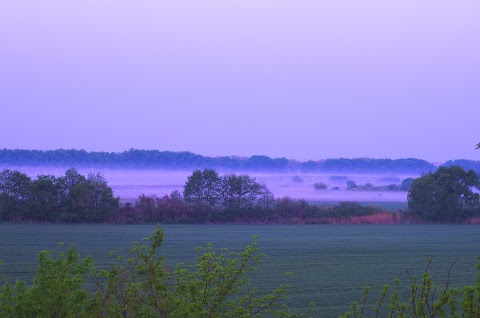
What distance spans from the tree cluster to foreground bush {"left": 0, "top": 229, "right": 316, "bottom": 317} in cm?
3798

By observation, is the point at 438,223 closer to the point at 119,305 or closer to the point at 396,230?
the point at 396,230

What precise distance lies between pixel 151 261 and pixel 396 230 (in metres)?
38.9

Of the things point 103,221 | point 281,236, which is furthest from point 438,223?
point 103,221

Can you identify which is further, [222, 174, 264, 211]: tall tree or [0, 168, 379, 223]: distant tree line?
[222, 174, 264, 211]: tall tree

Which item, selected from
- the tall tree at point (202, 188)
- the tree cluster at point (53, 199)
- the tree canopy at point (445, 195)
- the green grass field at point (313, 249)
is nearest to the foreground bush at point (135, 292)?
the green grass field at point (313, 249)

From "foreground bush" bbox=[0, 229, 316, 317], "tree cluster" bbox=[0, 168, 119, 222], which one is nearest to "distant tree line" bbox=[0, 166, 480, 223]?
"tree cluster" bbox=[0, 168, 119, 222]

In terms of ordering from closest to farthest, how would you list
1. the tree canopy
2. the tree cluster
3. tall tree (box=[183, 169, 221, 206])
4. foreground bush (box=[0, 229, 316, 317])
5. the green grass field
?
foreground bush (box=[0, 229, 316, 317]), the green grass field, the tree cluster, tall tree (box=[183, 169, 221, 206]), the tree canopy

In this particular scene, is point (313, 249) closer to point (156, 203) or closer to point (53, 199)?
point (156, 203)

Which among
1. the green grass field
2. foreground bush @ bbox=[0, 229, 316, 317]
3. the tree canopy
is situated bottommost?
the green grass field

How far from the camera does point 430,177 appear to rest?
51625mm

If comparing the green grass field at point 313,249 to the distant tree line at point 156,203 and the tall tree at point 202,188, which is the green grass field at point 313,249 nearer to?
the distant tree line at point 156,203

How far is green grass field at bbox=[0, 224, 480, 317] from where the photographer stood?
19.6 metres

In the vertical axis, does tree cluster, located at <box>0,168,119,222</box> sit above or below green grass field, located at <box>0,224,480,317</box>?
above

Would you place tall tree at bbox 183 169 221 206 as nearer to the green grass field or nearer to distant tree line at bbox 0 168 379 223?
distant tree line at bbox 0 168 379 223
